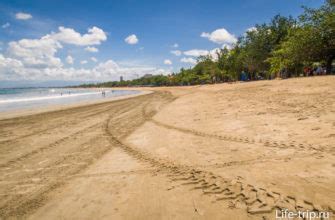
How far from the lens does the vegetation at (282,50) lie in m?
28.3

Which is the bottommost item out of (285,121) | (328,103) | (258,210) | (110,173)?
(110,173)

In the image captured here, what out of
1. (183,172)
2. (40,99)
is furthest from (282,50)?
(40,99)

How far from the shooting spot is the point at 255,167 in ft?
15.9

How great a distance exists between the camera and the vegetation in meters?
28.3

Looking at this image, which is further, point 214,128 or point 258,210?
point 214,128

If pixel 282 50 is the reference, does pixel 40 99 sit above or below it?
below

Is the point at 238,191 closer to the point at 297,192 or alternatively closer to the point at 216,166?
the point at 297,192

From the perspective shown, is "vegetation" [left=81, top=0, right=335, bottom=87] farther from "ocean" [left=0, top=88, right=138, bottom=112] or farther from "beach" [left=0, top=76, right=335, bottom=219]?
"ocean" [left=0, top=88, right=138, bottom=112]

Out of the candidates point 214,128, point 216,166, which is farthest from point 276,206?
point 214,128

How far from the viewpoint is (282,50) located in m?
33.8

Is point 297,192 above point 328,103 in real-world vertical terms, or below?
below

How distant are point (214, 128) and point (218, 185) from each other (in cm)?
486

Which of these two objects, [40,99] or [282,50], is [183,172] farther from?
[40,99]

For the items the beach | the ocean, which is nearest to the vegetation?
the beach
